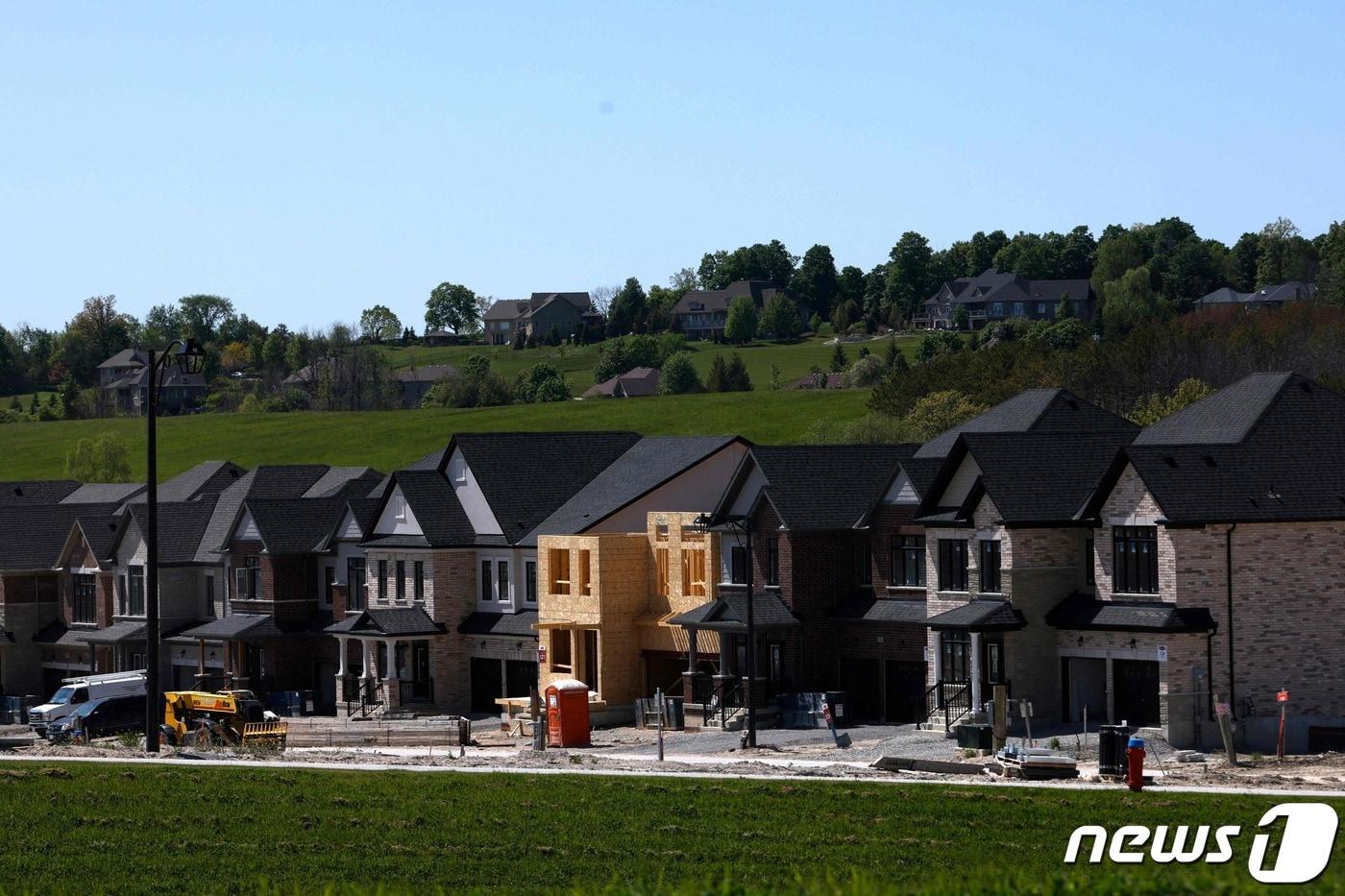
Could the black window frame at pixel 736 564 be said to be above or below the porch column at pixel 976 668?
above

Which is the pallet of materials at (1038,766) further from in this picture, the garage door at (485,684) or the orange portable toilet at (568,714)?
the garage door at (485,684)

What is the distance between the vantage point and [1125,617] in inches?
1965

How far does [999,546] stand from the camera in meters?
53.0

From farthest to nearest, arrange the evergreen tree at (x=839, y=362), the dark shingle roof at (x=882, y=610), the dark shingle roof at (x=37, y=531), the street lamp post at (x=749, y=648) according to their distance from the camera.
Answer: the evergreen tree at (x=839, y=362) → the dark shingle roof at (x=37, y=531) → the dark shingle roof at (x=882, y=610) → the street lamp post at (x=749, y=648)

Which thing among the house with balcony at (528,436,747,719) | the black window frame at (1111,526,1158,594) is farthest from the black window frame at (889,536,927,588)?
the black window frame at (1111,526,1158,594)

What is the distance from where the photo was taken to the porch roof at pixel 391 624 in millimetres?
67500

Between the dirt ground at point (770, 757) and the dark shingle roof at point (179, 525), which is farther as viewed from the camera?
the dark shingle roof at point (179, 525)

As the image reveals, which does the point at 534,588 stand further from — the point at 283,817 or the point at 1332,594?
the point at 283,817

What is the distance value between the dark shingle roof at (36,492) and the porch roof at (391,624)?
3482cm

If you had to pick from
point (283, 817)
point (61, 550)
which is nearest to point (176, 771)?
point (283, 817)

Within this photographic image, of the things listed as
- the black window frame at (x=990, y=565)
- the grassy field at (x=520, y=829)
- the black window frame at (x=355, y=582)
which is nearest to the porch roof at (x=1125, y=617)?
the black window frame at (x=990, y=565)

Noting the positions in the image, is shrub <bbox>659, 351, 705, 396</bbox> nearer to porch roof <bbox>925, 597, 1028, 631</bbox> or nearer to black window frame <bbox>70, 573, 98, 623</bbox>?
black window frame <bbox>70, 573, 98, 623</bbox>

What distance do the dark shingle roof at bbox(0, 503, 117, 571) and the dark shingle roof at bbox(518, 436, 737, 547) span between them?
2427 centimetres

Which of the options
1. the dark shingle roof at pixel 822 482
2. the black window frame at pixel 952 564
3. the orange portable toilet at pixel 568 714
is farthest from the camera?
the dark shingle roof at pixel 822 482
